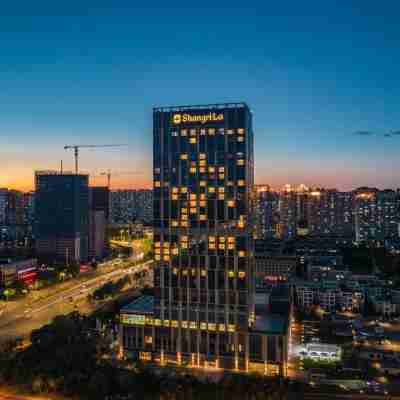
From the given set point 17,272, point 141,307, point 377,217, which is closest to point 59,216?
point 17,272

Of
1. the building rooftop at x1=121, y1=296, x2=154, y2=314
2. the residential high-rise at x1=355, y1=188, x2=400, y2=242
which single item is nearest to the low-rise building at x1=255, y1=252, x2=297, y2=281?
the building rooftop at x1=121, y1=296, x2=154, y2=314

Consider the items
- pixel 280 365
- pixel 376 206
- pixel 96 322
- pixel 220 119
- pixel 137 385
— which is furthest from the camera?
pixel 376 206

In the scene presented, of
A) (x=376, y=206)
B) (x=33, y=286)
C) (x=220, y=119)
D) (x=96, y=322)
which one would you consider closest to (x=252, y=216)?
(x=220, y=119)

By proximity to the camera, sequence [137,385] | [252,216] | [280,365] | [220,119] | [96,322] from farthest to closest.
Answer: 1. [96,322]
2. [252,216]
3. [220,119]
4. [280,365]
5. [137,385]

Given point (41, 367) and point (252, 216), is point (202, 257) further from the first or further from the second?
point (41, 367)

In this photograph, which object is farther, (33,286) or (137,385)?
(33,286)

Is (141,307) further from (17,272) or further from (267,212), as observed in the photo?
(267,212)

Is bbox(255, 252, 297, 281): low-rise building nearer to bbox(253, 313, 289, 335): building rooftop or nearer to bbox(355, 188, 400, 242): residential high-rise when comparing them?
bbox(253, 313, 289, 335): building rooftop
